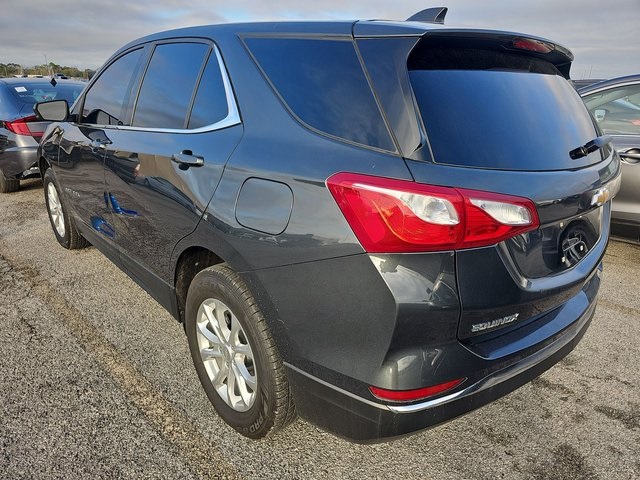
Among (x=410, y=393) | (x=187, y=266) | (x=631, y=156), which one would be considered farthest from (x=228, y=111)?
(x=631, y=156)

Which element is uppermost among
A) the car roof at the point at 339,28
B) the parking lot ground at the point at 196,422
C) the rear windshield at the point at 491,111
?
the car roof at the point at 339,28

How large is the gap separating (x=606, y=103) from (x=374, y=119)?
152 inches

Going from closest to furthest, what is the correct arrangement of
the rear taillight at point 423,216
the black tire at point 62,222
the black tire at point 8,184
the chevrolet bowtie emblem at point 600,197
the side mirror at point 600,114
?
the rear taillight at point 423,216
the chevrolet bowtie emblem at point 600,197
the black tire at point 62,222
the side mirror at point 600,114
the black tire at point 8,184

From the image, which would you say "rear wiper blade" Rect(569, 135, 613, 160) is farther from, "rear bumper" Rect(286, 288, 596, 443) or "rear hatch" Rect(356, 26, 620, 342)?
"rear bumper" Rect(286, 288, 596, 443)

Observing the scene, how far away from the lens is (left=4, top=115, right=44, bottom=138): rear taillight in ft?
19.5

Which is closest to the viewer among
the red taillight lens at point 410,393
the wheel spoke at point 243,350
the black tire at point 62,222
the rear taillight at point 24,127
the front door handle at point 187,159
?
the red taillight lens at point 410,393

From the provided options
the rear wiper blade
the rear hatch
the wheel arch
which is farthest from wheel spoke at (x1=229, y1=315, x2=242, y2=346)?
the rear wiper blade

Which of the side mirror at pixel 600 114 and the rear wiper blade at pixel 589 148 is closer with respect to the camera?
the rear wiper blade at pixel 589 148

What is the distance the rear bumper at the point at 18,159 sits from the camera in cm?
595

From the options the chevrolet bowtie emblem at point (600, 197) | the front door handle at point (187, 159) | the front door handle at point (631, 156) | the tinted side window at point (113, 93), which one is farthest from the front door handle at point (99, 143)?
the front door handle at point (631, 156)

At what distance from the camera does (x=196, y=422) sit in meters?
2.22

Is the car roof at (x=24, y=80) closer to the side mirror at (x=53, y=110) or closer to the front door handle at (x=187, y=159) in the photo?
the side mirror at (x=53, y=110)

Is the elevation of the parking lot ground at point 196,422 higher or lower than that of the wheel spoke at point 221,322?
lower

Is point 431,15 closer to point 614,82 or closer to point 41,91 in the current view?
point 614,82
